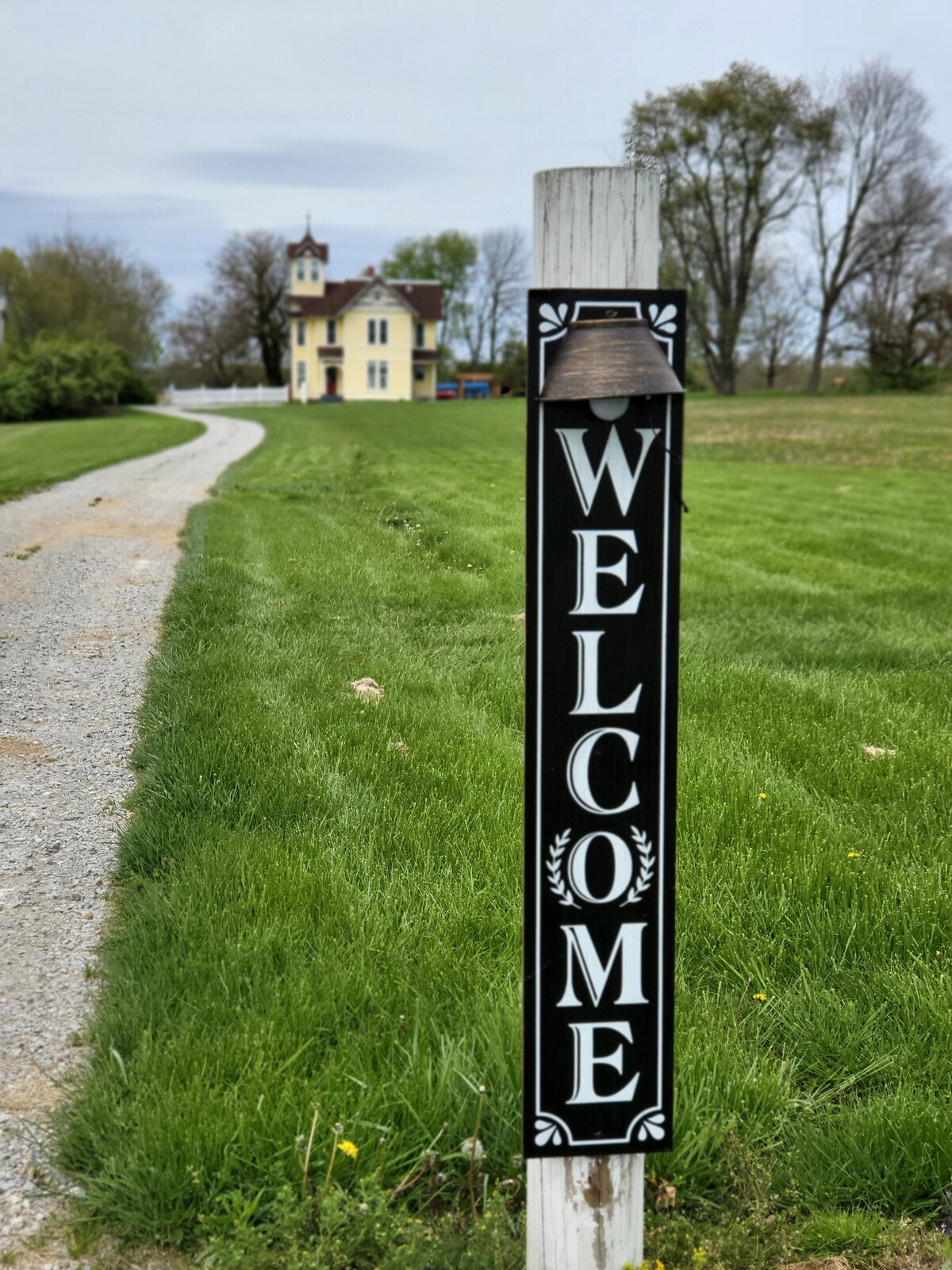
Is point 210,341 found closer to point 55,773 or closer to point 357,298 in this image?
point 357,298

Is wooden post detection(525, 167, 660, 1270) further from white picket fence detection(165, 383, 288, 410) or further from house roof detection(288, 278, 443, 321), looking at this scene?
house roof detection(288, 278, 443, 321)

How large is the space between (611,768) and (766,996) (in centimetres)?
128

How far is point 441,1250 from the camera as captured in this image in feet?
6.95

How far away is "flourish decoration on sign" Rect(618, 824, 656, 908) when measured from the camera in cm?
200

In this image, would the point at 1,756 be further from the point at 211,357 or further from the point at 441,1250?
the point at 211,357

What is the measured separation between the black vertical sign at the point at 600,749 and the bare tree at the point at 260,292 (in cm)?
7173

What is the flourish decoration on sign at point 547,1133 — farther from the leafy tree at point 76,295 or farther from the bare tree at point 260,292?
→ the bare tree at point 260,292

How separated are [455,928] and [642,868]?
124cm

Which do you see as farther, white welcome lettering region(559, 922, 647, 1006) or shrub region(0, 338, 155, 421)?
shrub region(0, 338, 155, 421)

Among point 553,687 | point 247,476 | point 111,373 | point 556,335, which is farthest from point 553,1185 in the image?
point 111,373

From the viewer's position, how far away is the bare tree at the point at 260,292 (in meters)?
68.9

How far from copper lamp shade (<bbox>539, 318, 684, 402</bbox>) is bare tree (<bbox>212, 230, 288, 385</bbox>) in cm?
7170

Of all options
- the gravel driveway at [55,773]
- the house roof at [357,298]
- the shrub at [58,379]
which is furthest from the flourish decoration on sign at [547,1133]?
the house roof at [357,298]

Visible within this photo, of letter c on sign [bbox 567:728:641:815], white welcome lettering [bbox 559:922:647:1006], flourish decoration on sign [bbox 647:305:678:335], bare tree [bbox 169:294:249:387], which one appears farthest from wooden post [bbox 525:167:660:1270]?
bare tree [bbox 169:294:249:387]
